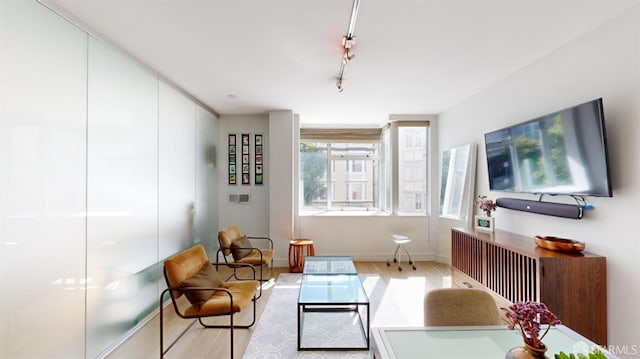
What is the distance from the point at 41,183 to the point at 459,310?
260cm

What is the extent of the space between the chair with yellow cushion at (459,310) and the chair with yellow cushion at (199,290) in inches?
57.3

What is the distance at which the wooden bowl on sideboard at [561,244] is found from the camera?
2162 millimetres

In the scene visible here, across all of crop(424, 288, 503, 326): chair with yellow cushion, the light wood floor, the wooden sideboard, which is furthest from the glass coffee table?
the wooden sideboard

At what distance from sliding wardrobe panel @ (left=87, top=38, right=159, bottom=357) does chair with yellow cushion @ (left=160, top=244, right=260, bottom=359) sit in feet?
1.53

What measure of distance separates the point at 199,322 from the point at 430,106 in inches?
169

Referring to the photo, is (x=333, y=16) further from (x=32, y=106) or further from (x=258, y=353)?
(x=258, y=353)

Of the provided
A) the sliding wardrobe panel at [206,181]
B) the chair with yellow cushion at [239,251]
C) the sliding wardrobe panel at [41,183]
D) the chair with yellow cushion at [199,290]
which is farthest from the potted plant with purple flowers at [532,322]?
the sliding wardrobe panel at [206,181]

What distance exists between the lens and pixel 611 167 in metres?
2.05

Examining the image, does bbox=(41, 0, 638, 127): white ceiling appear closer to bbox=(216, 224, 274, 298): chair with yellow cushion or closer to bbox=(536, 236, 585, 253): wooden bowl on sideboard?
bbox=(536, 236, 585, 253): wooden bowl on sideboard

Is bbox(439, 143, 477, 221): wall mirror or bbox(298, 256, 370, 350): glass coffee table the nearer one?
bbox(298, 256, 370, 350): glass coffee table

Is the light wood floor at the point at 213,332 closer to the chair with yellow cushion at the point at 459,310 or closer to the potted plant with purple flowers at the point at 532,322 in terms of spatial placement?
the chair with yellow cushion at the point at 459,310

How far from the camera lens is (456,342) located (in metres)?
1.25

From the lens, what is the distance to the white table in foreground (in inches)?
45.8

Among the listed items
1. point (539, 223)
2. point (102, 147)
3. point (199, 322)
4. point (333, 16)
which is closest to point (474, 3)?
point (333, 16)
